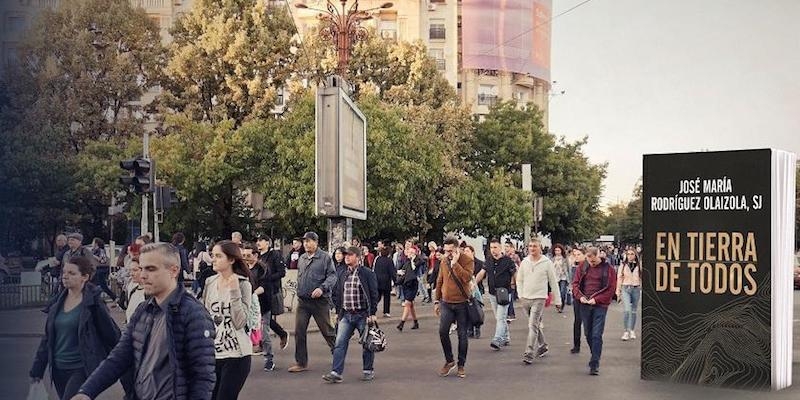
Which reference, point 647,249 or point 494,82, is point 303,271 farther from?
point 494,82

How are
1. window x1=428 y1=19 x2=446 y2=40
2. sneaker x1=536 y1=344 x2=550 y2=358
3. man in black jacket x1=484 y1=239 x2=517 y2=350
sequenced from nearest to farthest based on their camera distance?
sneaker x1=536 y1=344 x2=550 y2=358 → man in black jacket x1=484 y1=239 x2=517 y2=350 → window x1=428 y1=19 x2=446 y2=40

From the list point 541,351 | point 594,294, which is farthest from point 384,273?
point 594,294

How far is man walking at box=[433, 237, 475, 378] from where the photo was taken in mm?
13320

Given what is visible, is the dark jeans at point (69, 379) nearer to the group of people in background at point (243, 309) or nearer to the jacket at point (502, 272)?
the group of people in background at point (243, 309)

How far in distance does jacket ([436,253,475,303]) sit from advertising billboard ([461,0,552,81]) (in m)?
63.3

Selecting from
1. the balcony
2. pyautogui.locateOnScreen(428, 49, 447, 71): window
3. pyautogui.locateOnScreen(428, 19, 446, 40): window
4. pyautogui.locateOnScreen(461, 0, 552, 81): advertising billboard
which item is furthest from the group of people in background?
the balcony

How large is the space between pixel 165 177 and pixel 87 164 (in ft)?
10.2

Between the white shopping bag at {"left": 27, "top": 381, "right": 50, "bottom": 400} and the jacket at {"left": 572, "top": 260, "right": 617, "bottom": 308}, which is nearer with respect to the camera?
the white shopping bag at {"left": 27, "top": 381, "right": 50, "bottom": 400}

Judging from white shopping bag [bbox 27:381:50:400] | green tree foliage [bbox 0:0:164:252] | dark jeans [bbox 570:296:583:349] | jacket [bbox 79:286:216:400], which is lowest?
dark jeans [bbox 570:296:583:349]

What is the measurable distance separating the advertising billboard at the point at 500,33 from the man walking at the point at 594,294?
204ft

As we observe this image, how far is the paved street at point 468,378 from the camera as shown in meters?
11.7

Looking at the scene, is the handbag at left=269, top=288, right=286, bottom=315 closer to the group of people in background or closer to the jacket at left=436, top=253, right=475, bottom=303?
the group of people in background

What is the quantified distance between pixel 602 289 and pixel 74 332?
8241 millimetres

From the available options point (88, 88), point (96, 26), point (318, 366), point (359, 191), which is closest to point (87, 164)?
point (88, 88)
